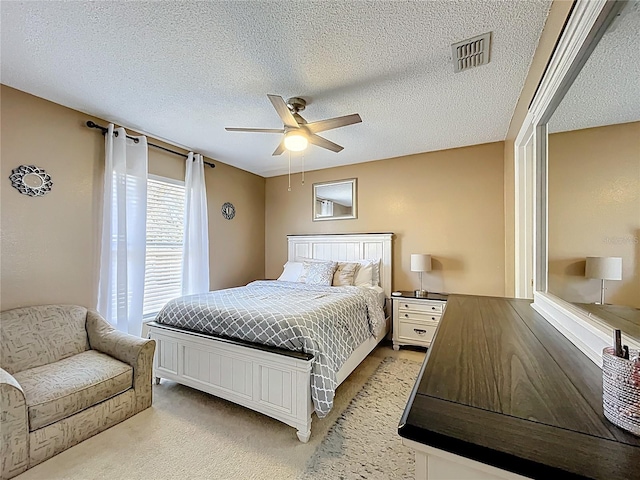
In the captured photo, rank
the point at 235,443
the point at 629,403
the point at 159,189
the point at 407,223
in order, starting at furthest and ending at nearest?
the point at 407,223
the point at 159,189
the point at 235,443
the point at 629,403

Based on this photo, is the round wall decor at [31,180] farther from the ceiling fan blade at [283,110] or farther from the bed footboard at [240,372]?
the ceiling fan blade at [283,110]

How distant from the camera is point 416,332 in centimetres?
347

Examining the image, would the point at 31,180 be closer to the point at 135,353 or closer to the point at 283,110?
the point at 135,353

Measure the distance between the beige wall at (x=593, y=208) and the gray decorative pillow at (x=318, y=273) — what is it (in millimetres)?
2452

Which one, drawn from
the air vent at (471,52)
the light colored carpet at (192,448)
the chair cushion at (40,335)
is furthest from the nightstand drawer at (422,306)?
the chair cushion at (40,335)

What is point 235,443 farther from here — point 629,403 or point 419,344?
point 419,344

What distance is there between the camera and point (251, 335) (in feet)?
7.09

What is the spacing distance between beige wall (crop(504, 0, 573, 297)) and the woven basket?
4.90 ft

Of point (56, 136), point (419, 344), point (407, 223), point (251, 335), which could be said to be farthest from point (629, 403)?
point (56, 136)

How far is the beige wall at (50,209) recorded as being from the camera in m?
2.25

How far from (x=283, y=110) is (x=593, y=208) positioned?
6.04ft

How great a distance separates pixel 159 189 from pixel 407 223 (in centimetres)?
327

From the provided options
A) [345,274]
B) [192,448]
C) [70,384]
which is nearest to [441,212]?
[345,274]

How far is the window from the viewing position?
3291 millimetres
